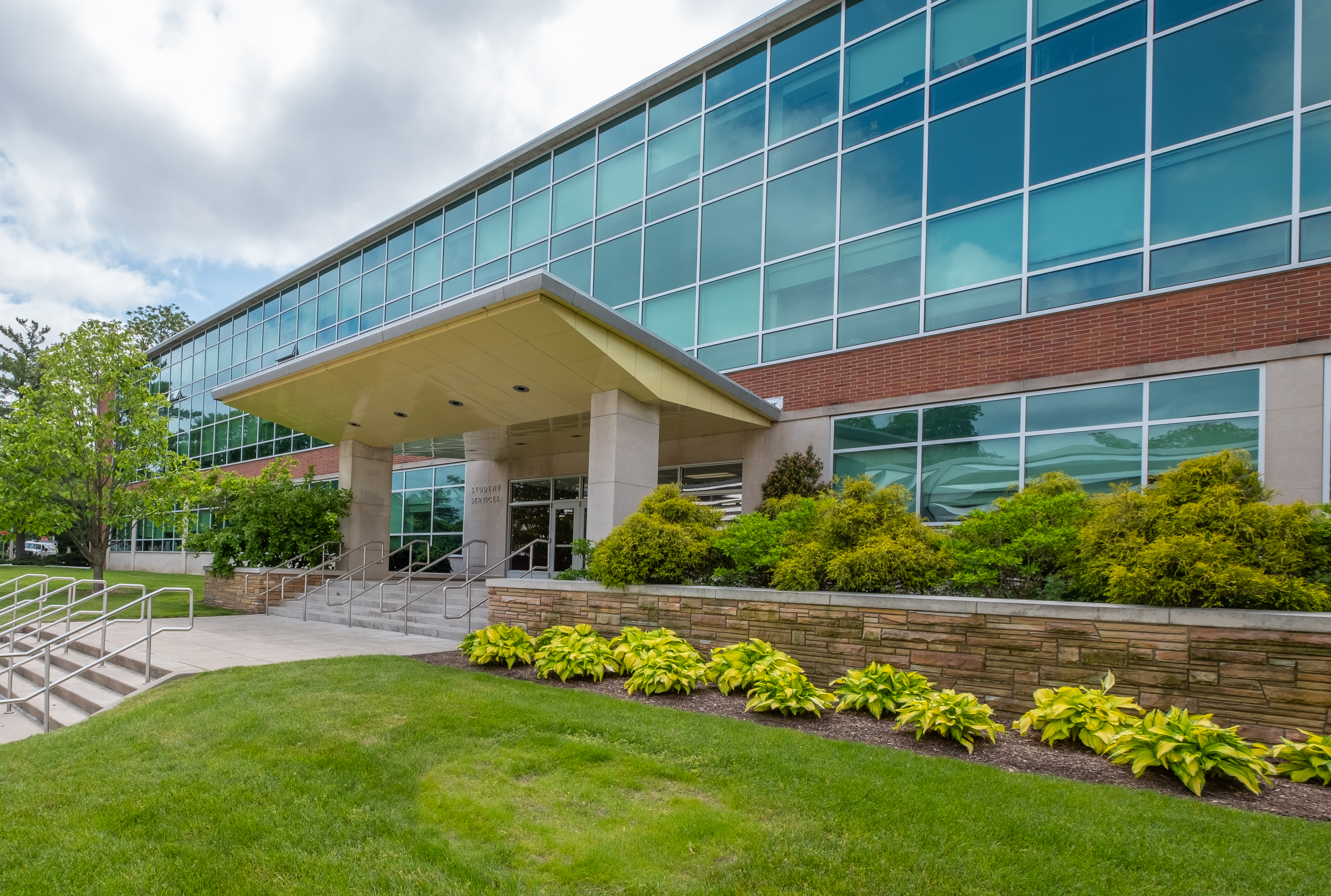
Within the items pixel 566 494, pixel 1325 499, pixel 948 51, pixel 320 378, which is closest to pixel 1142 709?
pixel 1325 499

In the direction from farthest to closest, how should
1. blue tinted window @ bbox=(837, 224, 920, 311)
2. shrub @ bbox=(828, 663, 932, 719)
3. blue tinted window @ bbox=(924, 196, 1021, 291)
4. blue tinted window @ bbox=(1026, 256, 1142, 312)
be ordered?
blue tinted window @ bbox=(837, 224, 920, 311) → blue tinted window @ bbox=(924, 196, 1021, 291) → blue tinted window @ bbox=(1026, 256, 1142, 312) → shrub @ bbox=(828, 663, 932, 719)

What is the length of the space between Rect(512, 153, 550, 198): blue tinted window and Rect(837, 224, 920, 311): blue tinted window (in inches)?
372

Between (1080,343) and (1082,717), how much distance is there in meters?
7.98

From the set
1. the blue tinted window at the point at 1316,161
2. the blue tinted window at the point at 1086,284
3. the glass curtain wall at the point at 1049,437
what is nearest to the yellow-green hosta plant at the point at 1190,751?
the glass curtain wall at the point at 1049,437

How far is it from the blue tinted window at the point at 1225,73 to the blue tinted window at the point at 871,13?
458 cm

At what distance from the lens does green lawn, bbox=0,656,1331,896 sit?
373 centimetres

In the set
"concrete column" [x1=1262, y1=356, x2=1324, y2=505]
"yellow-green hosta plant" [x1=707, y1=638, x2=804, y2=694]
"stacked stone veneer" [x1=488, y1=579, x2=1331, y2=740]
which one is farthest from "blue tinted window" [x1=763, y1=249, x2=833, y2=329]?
"yellow-green hosta plant" [x1=707, y1=638, x2=804, y2=694]

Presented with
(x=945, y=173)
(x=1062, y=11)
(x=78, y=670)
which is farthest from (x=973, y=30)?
(x=78, y=670)

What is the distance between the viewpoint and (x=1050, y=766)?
518cm

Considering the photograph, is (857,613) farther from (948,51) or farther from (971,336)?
(948,51)

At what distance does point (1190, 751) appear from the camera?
15.6 ft

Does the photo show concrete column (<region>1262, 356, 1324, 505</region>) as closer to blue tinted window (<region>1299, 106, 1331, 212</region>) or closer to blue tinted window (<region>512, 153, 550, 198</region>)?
blue tinted window (<region>1299, 106, 1331, 212</region>)

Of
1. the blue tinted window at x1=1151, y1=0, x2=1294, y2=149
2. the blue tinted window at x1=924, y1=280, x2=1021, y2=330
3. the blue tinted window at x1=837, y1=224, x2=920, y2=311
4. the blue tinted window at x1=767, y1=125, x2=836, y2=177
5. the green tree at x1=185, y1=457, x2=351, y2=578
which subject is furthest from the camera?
the green tree at x1=185, y1=457, x2=351, y2=578

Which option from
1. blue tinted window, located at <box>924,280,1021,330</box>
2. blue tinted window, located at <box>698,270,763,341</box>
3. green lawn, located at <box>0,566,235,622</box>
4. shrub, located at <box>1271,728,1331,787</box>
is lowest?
green lawn, located at <box>0,566,235,622</box>
